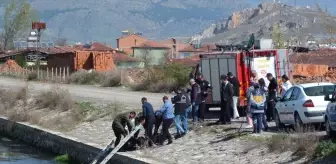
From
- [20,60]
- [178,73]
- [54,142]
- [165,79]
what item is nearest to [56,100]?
[54,142]

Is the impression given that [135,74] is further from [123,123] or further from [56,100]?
[123,123]

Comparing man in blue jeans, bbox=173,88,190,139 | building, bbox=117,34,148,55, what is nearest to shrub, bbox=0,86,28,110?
man in blue jeans, bbox=173,88,190,139

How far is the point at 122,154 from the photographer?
24.0 meters

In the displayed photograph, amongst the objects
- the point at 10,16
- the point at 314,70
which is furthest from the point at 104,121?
the point at 10,16

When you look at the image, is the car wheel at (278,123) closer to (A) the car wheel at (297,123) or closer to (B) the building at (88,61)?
(A) the car wheel at (297,123)

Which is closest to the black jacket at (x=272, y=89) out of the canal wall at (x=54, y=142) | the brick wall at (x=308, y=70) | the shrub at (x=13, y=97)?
the canal wall at (x=54, y=142)

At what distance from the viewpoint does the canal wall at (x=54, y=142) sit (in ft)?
80.3

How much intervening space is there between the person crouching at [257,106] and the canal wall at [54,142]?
11.0 feet

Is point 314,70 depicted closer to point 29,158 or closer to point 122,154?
point 29,158

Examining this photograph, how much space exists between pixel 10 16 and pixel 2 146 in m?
88.9

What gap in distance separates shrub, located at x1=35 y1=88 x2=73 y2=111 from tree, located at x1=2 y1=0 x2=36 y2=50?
2976 inches

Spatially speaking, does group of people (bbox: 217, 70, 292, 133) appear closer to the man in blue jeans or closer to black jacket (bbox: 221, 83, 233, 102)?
black jacket (bbox: 221, 83, 233, 102)

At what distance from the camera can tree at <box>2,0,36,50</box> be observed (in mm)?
117188

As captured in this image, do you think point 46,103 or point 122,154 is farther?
point 46,103
